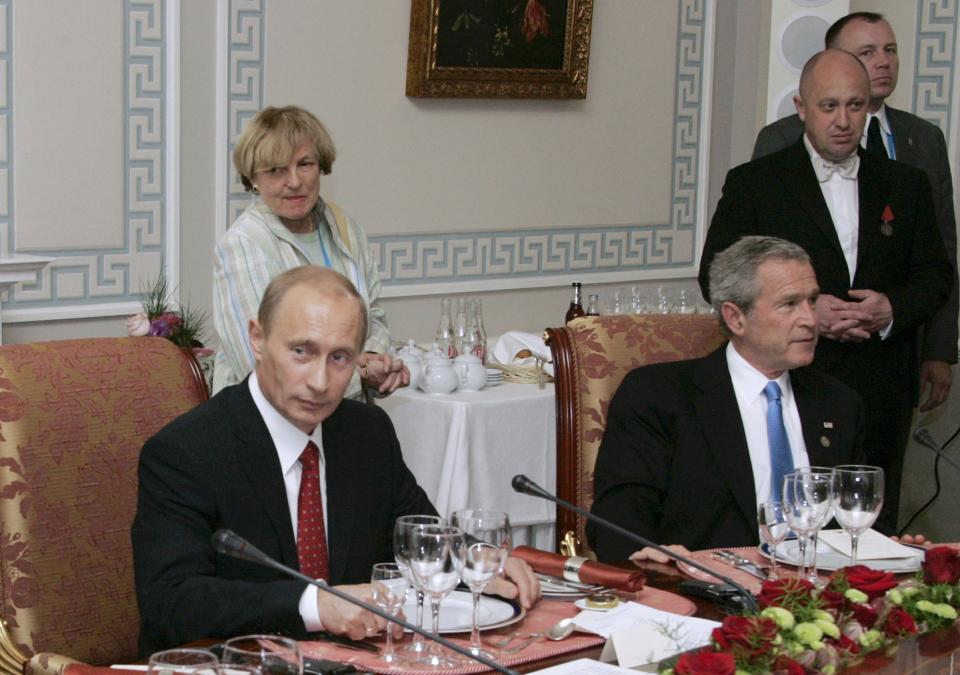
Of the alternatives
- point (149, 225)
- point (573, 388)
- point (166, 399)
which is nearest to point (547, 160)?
point (149, 225)

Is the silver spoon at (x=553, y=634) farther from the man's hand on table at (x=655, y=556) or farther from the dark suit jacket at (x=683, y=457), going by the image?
the dark suit jacket at (x=683, y=457)

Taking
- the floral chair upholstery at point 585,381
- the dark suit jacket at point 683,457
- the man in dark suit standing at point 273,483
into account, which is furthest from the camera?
the floral chair upholstery at point 585,381

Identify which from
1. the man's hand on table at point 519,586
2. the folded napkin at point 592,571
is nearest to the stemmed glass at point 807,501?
the folded napkin at point 592,571

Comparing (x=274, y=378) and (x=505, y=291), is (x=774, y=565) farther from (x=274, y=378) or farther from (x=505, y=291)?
(x=505, y=291)

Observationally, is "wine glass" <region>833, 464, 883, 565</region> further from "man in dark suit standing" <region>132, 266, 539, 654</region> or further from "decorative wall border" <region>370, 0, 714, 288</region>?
"decorative wall border" <region>370, 0, 714, 288</region>

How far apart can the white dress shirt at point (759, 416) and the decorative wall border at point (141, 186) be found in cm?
216

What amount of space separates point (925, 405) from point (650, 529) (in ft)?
6.61

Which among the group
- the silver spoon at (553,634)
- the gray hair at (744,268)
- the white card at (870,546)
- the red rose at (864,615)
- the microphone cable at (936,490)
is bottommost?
the microphone cable at (936,490)

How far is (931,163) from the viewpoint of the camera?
4.71 meters

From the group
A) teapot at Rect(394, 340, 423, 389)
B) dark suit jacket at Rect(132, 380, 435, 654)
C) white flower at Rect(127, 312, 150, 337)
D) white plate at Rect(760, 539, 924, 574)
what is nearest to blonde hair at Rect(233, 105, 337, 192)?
white flower at Rect(127, 312, 150, 337)

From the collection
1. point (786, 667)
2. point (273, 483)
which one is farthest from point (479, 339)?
point (786, 667)

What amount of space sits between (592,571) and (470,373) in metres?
1.98

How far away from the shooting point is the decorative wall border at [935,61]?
228 inches

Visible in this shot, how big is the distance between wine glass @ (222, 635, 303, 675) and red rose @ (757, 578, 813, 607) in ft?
2.32
